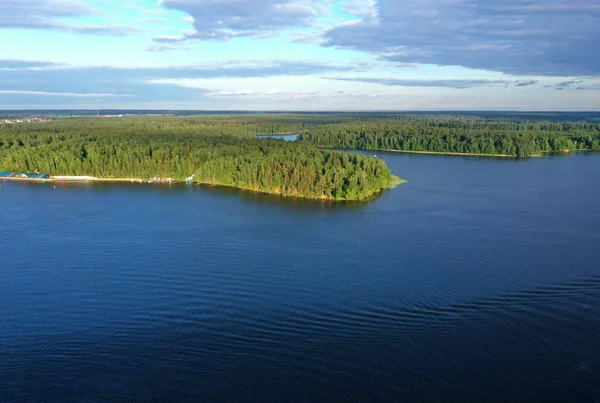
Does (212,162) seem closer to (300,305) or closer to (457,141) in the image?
(300,305)

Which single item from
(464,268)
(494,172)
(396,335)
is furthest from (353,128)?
(396,335)

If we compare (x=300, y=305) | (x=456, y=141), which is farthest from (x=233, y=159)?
(x=456, y=141)

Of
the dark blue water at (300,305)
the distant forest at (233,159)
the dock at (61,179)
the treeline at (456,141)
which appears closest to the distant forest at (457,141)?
the treeline at (456,141)

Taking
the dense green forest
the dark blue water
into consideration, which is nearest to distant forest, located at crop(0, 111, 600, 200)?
the dense green forest

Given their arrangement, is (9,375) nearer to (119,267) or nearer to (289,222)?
(119,267)

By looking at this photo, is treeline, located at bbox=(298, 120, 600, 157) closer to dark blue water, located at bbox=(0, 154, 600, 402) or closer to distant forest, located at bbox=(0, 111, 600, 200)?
distant forest, located at bbox=(0, 111, 600, 200)

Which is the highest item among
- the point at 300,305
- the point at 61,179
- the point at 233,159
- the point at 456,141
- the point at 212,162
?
the point at 456,141

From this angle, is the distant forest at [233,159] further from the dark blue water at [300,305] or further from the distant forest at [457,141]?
the dark blue water at [300,305]
